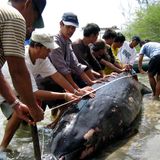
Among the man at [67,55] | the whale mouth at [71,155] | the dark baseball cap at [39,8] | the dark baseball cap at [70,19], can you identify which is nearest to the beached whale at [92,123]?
Result: the whale mouth at [71,155]

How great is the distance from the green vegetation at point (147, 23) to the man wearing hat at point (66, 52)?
85.0 feet

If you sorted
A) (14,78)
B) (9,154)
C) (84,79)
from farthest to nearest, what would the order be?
(84,79) → (9,154) → (14,78)

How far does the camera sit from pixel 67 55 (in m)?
6.96

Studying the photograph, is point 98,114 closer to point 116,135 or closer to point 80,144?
point 116,135

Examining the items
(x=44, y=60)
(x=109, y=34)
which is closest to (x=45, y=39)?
(x=44, y=60)

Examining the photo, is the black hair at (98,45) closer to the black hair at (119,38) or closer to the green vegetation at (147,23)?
the black hair at (119,38)

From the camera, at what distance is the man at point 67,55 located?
656 cm

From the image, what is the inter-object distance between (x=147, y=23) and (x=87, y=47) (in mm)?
28643

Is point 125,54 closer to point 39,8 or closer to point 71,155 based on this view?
point 71,155

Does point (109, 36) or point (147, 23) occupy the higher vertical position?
point (109, 36)

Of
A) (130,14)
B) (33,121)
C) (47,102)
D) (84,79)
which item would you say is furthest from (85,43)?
(130,14)

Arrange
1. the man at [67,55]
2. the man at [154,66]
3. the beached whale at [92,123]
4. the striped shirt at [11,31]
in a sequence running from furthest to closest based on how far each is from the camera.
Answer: the man at [154,66]
the man at [67,55]
the beached whale at [92,123]
the striped shirt at [11,31]

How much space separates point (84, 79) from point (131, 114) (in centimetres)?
133

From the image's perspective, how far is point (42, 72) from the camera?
19.4ft
